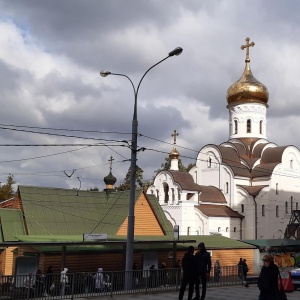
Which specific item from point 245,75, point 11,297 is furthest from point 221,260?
point 245,75

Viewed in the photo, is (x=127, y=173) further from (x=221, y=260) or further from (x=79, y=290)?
(x=79, y=290)

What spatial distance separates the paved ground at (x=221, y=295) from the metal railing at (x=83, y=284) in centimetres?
38

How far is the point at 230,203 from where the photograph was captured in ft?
155

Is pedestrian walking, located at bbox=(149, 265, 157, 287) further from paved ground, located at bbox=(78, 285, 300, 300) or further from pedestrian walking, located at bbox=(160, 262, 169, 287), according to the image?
paved ground, located at bbox=(78, 285, 300, 300)

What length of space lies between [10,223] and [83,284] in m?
10.8

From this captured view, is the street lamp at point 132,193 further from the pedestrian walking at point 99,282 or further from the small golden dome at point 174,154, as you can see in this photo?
the small golden dome at point 174,154

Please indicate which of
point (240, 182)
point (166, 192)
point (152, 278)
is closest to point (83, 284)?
point (152, 278)

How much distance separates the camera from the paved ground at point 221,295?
1530cm

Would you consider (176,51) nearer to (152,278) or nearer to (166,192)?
(152,278)

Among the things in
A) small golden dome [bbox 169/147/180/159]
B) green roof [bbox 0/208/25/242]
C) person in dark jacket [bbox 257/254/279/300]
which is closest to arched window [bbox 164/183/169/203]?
small golden dome [bbox 169/147/180/159]

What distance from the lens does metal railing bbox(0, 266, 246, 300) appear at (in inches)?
542

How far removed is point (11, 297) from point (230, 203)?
35.6 m

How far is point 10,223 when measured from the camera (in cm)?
2505

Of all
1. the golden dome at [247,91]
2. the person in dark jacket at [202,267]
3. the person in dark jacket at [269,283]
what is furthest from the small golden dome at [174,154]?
the person in dark jacket at [269,283]
